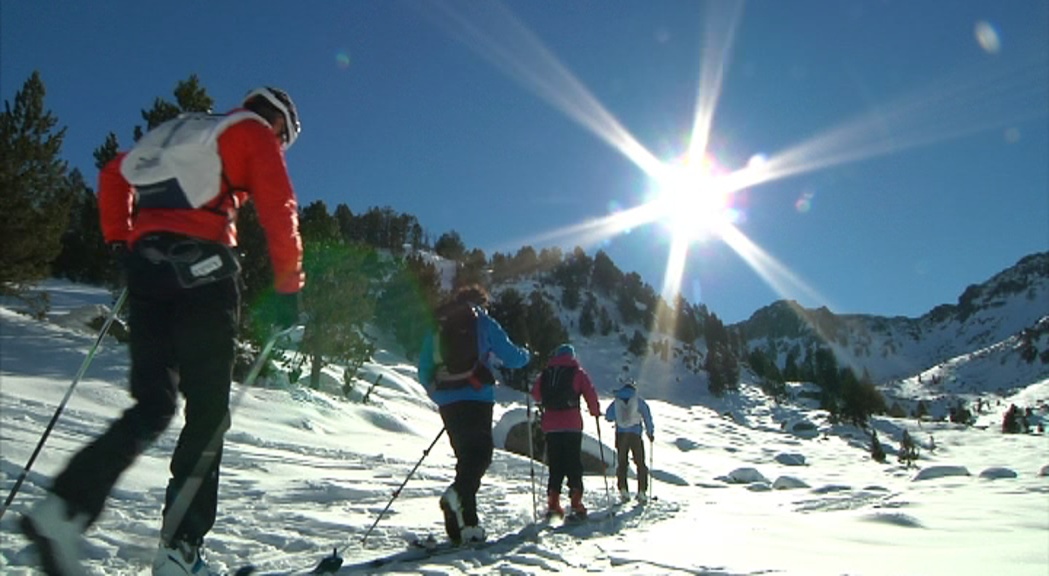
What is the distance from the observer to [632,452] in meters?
9.86

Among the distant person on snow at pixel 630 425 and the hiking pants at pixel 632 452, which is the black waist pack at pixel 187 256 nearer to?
the distant person on snow at pixel 630 425

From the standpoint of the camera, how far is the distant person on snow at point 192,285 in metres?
2.53

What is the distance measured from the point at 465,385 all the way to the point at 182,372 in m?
2.32

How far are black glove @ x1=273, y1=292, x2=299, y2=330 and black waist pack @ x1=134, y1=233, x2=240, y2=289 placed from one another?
0.24 meters

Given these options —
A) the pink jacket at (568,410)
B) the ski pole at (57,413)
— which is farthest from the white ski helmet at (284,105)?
the pink jacket at (568,410)

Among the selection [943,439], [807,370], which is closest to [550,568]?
[943,439]

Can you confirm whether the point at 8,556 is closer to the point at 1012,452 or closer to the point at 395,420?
the point at 395,420

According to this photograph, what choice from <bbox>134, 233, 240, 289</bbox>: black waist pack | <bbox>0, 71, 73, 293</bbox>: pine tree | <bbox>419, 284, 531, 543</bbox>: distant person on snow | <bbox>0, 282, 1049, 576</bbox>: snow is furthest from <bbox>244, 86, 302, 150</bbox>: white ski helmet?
<bbox>0, 71, 73, 293</bbox>: pine tree

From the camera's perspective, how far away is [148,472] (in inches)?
240

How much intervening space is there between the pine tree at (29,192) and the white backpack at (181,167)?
16592 millimetres

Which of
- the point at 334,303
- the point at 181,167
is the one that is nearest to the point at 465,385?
the point at 181,167

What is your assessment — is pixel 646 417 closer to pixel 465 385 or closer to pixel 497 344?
pixel 497 344

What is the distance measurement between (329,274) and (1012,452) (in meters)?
42.8

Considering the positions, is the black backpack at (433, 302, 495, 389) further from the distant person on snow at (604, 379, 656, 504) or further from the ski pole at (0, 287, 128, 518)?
the distant person on snow at (604, 379, 656, 504)
